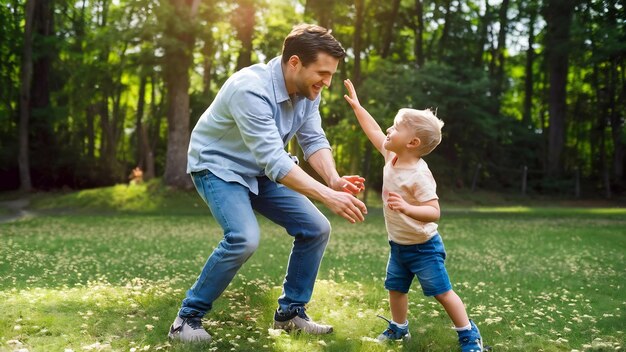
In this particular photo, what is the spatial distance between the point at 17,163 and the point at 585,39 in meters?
28.3

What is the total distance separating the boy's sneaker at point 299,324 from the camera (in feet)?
17.4

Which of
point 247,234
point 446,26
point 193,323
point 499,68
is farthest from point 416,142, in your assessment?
point 499,68

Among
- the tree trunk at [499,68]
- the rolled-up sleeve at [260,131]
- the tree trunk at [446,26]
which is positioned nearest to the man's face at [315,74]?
the rolled-up sleeve at [260,131]

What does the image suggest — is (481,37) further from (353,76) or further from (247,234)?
(247,234)

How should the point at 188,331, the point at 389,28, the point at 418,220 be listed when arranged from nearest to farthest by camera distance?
the point at 418,220 → the point at 188,331 → the point at 389,28

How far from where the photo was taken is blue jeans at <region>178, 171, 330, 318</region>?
4770mm

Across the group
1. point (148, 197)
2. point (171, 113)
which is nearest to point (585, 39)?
point (171, 113)

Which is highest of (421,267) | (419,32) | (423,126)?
(419,32)

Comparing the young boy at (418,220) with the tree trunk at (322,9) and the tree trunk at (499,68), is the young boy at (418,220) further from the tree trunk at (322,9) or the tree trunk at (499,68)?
the tree trunk at (499,68)

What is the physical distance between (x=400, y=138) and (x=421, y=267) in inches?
40.0

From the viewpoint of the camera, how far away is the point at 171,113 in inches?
1080

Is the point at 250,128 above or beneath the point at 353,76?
beneath

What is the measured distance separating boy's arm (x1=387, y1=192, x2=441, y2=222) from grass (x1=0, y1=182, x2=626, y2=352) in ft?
3.64

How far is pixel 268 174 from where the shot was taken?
4.51 metres
